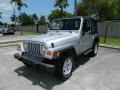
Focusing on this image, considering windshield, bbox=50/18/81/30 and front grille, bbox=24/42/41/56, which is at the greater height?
windshield, bbox=50/18/81/30

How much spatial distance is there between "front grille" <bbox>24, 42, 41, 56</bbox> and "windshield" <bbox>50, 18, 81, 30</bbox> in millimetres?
1819

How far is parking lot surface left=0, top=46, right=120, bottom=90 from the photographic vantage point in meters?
4.93

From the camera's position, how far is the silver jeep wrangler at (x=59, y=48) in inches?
196

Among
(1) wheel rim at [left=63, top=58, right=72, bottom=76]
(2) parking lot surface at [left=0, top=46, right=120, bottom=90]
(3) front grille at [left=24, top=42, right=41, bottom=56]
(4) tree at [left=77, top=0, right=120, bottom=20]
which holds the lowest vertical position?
(2) parking lot surface at [left=0, top=46, right=120, bottom=90]

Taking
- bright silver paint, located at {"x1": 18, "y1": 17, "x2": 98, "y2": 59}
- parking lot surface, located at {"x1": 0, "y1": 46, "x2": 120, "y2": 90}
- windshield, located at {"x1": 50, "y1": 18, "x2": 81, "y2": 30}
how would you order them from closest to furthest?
parking lot surface, located at {"x1": 0, "y1": 46, "x2": 120, "y2": 90} → bright silver paint, located at {"x1": 18, "y1": 17, "x2": 98, "y2": 59} → windshield, located at {"x1": 50, "y1": 18, "x2": 81, "y2": 30}

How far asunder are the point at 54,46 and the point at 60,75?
894mm

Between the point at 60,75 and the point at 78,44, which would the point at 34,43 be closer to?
the point at 60,75

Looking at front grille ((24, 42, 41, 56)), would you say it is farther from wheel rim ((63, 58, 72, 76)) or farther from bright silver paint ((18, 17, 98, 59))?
wheel rim ((63, 58, 72, 76))

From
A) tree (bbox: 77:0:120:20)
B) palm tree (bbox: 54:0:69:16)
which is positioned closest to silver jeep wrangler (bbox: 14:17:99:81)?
tree (bbox: 77:0:120:20)

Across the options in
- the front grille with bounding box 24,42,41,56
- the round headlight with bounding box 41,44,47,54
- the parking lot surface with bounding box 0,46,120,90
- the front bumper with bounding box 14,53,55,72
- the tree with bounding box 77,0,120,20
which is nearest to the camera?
the front bumper with bounding box 14,53,55,72

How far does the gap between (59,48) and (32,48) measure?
37.4 inches

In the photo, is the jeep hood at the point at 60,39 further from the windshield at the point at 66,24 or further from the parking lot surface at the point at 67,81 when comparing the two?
the parking lot surface at the point at 67,81

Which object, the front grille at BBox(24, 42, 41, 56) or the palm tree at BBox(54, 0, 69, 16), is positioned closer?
the front grille at BBox(24, 42, 41, 56)

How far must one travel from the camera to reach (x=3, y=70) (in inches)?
254
